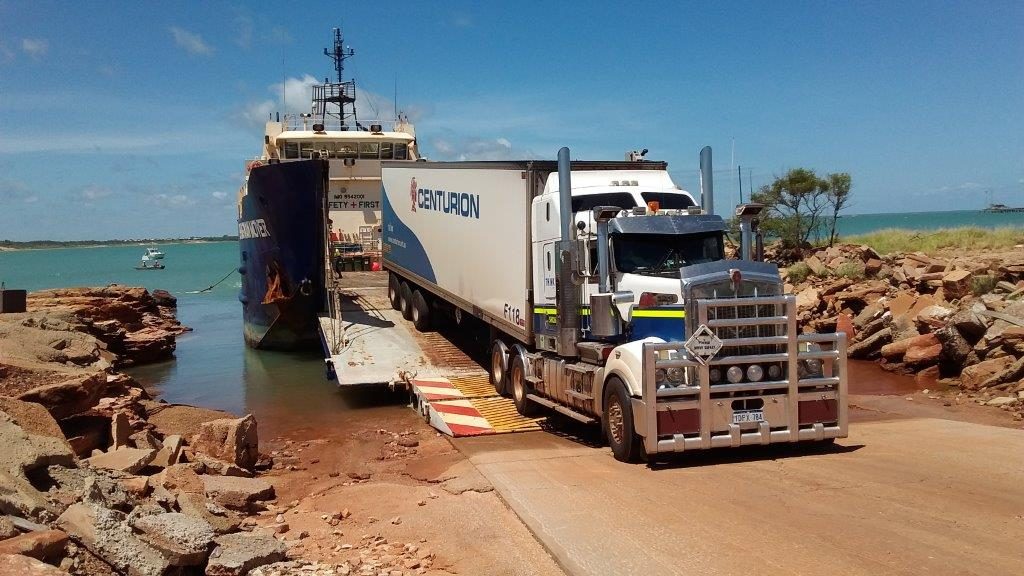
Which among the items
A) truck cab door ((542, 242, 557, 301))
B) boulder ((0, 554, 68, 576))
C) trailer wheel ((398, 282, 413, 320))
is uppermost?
truck cab door ((542, 242, 557, 301))

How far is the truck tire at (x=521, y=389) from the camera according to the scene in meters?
11.6

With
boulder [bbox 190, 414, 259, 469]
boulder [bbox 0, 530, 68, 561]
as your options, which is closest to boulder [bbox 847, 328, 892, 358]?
boulder [bbox 190, 414, 259, 469]

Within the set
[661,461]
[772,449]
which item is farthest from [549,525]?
[772,449]

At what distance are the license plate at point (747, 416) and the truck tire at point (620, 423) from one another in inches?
39.3

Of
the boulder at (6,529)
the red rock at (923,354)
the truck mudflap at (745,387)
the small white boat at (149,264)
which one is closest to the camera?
the boulder at (6,529)

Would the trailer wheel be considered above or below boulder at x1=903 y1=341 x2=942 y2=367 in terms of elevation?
above

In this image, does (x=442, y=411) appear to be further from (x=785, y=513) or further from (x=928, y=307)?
(x=928, y=307)

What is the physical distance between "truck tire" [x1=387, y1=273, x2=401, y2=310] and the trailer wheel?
7.1 inches

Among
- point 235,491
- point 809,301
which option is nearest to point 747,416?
point 235,491

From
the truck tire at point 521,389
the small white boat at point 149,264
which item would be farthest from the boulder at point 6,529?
the small white boat at point 149,264

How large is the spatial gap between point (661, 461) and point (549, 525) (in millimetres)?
2497

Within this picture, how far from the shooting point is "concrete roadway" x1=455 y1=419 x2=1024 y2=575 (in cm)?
543

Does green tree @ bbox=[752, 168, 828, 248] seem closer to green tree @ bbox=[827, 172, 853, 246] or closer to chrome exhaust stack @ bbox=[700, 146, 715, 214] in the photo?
green tree @ bbox=[827, 172, 853, 246]

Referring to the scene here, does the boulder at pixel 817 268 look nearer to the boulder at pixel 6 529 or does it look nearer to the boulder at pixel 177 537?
the boulder at pixel 177 537
